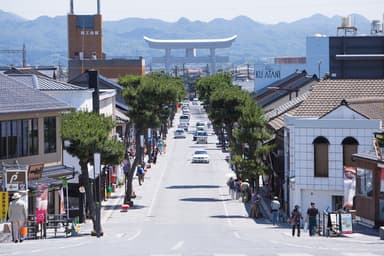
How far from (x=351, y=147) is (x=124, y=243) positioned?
56.8 ft

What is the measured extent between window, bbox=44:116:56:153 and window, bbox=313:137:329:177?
40.9 feet

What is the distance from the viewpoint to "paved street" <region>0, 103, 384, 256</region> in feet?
85.1

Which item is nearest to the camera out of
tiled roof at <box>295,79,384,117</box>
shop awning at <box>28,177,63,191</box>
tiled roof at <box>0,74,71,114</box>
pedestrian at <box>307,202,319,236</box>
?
pedestrian at <box>307,202,319,236</box>

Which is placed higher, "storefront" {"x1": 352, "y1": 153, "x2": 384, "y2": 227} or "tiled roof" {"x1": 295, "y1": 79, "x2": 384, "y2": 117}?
"tiled roof" {"x1": 295, "y1": 79, "x2": 384, "y2": 117}

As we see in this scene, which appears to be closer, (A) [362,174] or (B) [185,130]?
(A) [362,174]

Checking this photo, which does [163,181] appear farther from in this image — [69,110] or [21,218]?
[21,218]

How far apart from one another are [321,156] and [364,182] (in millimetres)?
7091

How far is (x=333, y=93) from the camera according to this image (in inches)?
1946

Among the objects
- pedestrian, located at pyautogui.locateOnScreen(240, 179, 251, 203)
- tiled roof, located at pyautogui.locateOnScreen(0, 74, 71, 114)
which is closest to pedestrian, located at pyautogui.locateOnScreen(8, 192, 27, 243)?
tiled roof, located at pyautogui.locateOnScreen(0, 74, 71, 114)

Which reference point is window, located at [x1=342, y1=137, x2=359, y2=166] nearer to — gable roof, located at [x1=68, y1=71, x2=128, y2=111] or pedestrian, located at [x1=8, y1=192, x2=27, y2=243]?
pedestrian, located at [x1=8, y1=192, x2=27, y2=243]

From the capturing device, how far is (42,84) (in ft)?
173

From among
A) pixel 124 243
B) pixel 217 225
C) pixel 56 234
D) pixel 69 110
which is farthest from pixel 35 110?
pixel 124 243

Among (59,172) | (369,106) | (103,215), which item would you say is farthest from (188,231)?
(369,106)

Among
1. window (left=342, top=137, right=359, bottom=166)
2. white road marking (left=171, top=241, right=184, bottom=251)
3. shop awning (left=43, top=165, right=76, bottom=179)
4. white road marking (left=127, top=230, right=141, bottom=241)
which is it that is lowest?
white road marking (left=127, top=230, right=141, bottom=241)
